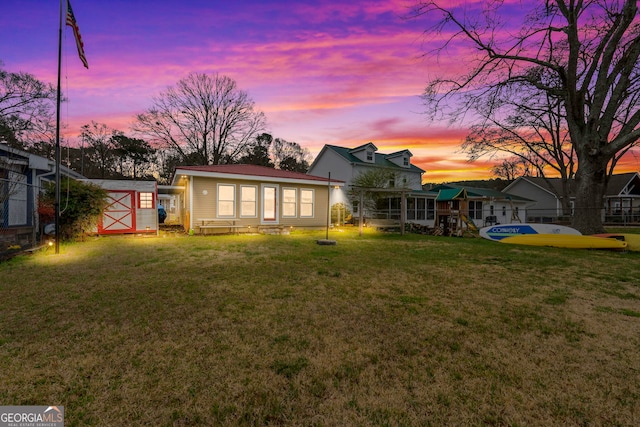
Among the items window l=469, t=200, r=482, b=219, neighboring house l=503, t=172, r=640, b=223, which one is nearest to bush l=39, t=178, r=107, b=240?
window l=469, t=200, r=482, b=219

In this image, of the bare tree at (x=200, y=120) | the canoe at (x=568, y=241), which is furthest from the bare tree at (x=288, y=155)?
the canoe at (x=568, y=241)

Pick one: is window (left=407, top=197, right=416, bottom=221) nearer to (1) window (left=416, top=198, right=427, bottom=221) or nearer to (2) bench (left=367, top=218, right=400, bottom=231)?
(1) window (left=416, top=198, right=427, bottom=221)

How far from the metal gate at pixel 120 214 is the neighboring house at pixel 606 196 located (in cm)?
3320

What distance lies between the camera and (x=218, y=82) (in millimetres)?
29734

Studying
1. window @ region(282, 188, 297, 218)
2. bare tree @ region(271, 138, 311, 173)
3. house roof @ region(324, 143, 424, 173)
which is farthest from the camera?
bare tree @ region(271, 138, 311, 173)

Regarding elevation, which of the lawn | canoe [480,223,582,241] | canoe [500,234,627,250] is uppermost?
canoe [480,223,582,241]

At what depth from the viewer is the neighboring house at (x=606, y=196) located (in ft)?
94.8

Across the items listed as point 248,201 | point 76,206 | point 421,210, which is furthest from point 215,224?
point 421,210

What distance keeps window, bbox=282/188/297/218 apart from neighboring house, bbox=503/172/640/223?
983 inches

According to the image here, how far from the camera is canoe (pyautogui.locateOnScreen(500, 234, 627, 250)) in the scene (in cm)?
1012

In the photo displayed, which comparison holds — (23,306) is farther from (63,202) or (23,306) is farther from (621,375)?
(63,202)

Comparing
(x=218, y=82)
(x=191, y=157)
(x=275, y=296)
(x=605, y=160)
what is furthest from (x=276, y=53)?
(x=191, y=157)

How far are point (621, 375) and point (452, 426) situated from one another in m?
1.88

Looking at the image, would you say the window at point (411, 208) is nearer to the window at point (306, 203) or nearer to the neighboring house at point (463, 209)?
the neighboring house at point (463, 209)
